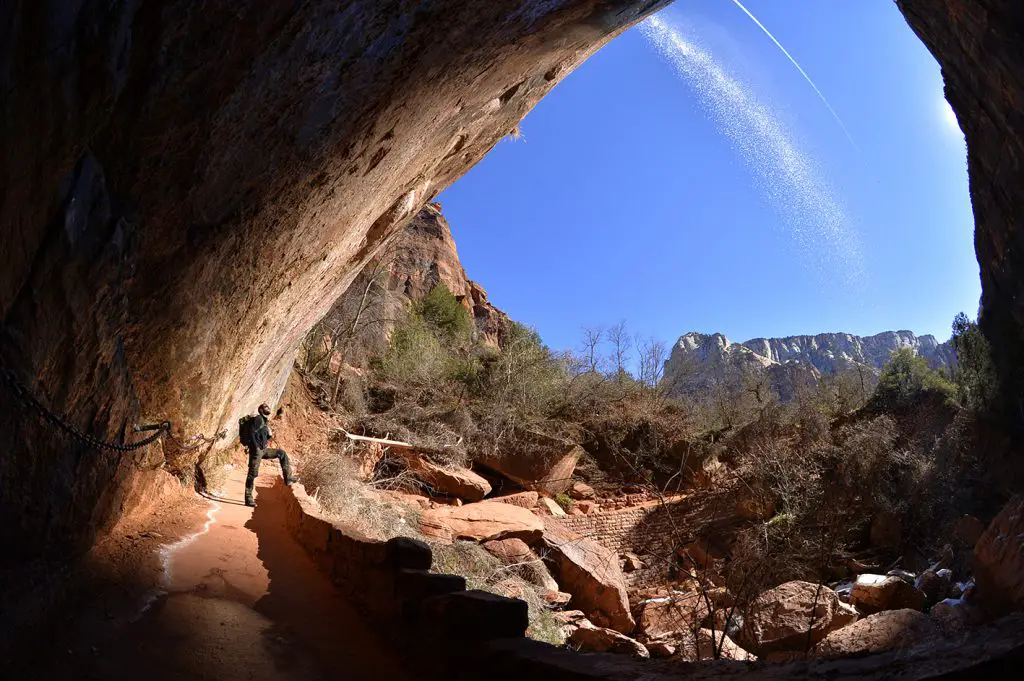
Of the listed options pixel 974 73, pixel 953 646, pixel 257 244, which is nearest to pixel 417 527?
pixel 257 244

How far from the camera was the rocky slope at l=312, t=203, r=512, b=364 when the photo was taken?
68.7ft

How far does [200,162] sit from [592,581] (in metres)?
9.29

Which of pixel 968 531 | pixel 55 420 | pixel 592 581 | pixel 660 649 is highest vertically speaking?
pixel 55 420

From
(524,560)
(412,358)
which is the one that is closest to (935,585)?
(524,560)

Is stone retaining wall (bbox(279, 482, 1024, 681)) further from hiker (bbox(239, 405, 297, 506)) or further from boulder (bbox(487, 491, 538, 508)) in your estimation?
boulder (bbox(487, 491, 538, 508))

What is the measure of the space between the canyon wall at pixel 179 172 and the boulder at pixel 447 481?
22.7ft

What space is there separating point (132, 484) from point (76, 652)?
2.76m

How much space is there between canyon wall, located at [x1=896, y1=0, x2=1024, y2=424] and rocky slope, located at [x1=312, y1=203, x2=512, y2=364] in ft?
52.5

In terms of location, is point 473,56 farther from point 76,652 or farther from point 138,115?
point 76,652

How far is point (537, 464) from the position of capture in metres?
17.1

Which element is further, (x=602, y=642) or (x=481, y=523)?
(x=481, y=523)

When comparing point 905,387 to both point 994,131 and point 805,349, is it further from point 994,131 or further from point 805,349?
point 805,349

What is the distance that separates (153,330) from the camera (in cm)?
516

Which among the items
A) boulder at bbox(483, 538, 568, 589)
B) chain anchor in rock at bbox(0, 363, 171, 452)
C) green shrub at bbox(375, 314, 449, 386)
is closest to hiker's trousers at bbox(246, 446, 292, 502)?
chain anchor in rock at bbox(0, 363, 171, 452)
